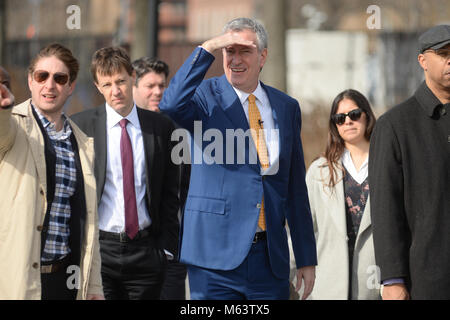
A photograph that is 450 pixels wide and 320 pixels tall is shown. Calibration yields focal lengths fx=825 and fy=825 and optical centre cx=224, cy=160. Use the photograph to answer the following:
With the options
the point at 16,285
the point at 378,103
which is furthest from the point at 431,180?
the point at 378,103

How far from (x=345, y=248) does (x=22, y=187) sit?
9.65ft

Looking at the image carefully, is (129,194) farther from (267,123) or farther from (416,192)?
(416,192)

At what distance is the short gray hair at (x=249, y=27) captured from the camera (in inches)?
208

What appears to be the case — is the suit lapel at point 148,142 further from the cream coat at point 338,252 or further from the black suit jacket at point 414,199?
the black suit jacket at point 414,199

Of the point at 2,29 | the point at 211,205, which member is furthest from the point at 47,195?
the point at 2,29

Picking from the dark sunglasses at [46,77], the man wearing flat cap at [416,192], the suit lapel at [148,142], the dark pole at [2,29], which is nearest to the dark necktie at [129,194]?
the suit lapel at [148,142]

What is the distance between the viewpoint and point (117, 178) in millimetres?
6168

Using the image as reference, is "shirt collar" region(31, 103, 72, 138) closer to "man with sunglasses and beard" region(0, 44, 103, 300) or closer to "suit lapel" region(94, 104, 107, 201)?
"man with sunglasses and beard" region(0, 44, 103, 300)

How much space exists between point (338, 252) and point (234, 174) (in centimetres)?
182

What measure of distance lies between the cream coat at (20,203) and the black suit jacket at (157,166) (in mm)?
1386

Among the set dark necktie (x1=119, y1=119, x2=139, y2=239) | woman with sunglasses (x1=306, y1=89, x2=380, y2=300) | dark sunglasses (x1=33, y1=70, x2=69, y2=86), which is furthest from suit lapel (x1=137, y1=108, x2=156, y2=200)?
woman with sunglasses (x1=306, y1=89, x2=380, y2=300)

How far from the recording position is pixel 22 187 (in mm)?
4621

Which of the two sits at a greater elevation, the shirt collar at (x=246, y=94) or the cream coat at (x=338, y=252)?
the shirt collar at (x=246, y=94)

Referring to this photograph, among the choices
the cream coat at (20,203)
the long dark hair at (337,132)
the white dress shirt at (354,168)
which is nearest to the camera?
the cream coat at (20,203)
